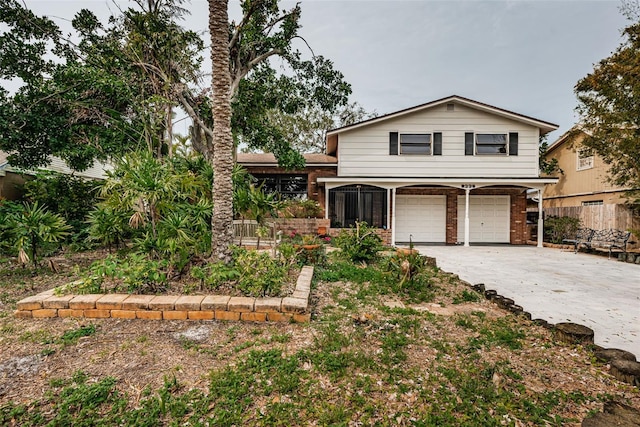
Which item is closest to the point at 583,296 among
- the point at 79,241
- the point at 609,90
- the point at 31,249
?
the point at 609,90

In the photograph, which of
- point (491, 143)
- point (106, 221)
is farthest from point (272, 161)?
point (491, 143)

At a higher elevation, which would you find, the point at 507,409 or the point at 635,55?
the point at 635,55

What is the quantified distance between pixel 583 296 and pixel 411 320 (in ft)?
12.6

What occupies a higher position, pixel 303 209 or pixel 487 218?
pixel 303 209

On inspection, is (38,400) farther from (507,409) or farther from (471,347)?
(471,347)

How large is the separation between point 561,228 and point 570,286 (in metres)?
9.04

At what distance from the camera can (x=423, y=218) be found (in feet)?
45.6

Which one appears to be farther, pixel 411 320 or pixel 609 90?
pixel 609 90

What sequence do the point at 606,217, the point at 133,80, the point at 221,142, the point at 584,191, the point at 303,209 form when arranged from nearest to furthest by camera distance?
1. the point at 221,142
2. the point at 133,80
3. the point at 606,217
4. the point at 303,209
5. the point at 584,191

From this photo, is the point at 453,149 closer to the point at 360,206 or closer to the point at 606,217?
the point at 360,206

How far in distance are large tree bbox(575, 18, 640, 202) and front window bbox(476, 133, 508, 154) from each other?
276 cm

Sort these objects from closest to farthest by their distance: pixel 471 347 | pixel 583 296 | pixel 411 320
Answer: pixel 471 347 < pixel 411 320 < pixel 583 296

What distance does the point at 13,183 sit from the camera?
12.7 m

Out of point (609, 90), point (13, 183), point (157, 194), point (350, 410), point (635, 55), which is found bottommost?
point (350, 410)
